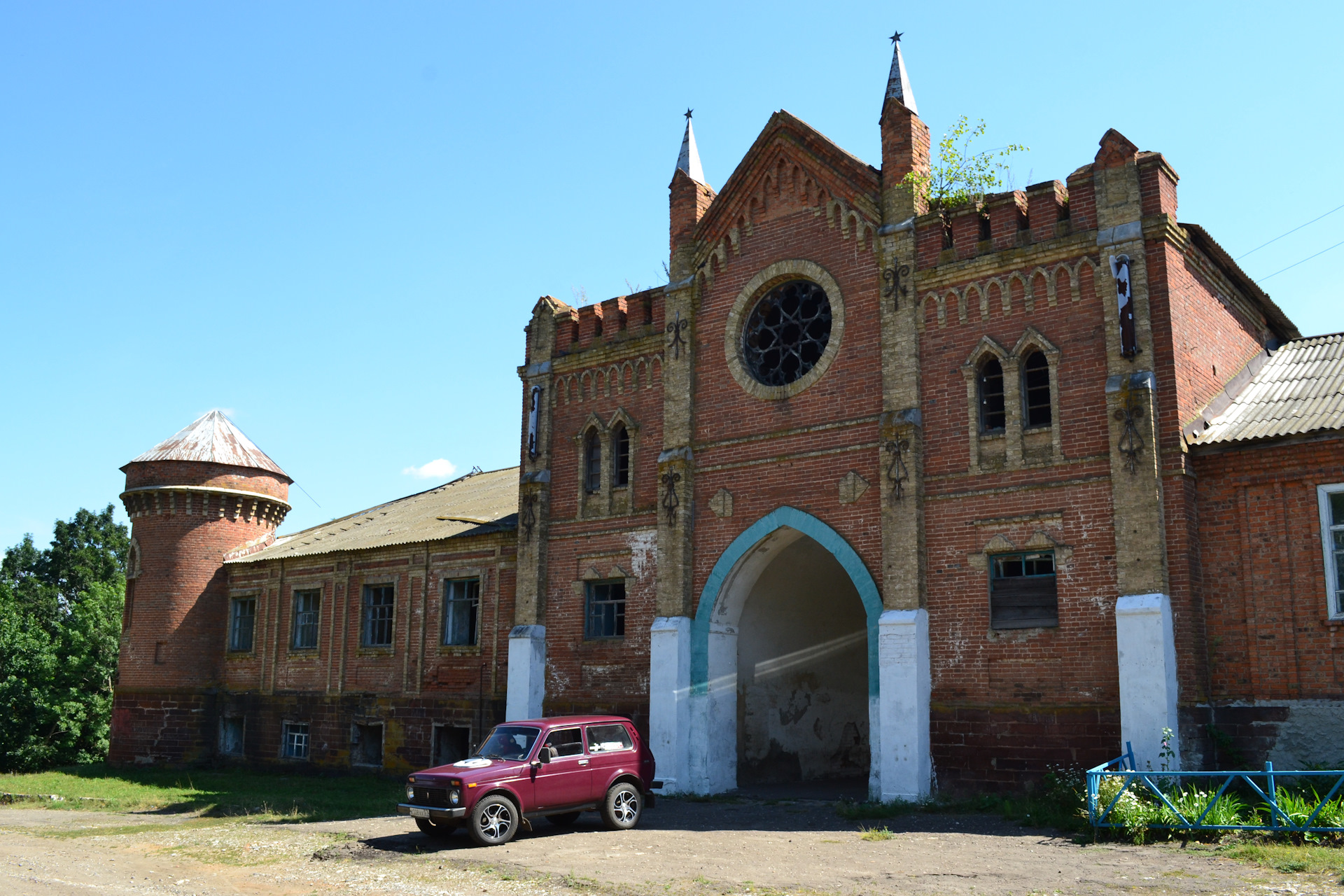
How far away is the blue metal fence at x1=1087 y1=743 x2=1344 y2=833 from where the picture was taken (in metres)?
11.8

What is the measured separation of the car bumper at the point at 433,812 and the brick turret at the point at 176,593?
17.5 m

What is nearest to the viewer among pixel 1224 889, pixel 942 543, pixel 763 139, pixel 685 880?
pixel 1224 889

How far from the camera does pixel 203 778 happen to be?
25.9 metres

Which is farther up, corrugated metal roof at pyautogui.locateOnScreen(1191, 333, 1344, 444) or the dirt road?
corrugated metal roof at pyautogui.locateOnScreen(1191, 333, 1344, 444)

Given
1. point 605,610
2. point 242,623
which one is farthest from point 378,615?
point 605,610

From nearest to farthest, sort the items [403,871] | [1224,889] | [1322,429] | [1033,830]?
[1224,889] → [403,871] → [1033,830] → [1322,429]

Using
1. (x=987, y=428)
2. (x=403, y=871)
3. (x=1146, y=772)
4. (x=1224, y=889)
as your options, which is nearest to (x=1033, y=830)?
(x=1146, y=772)

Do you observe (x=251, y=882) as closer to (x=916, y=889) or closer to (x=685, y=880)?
(x=685, y=880)

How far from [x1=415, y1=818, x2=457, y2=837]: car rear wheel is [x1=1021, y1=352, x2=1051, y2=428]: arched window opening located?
10059mm

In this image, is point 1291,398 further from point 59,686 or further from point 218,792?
point 59,686

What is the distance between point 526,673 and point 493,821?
788 centimetres

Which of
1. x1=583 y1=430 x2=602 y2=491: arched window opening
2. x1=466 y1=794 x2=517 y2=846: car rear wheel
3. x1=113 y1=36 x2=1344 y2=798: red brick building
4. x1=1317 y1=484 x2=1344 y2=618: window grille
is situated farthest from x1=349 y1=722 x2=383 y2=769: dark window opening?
x1=1317 y1=484 x2=1344 y2=618: window grille

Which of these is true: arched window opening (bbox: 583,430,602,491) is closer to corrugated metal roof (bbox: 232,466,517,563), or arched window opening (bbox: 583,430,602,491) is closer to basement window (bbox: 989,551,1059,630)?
corrugated metal roof (bbox: 232,466,517,563)

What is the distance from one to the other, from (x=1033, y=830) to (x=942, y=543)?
186 inches
